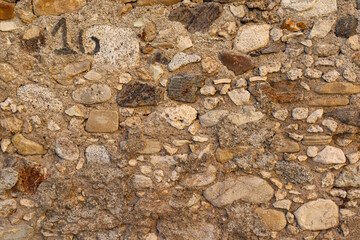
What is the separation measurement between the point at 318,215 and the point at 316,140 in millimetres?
408

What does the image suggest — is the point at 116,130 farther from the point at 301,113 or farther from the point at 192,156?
the point at 301,113

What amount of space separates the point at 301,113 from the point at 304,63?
246 mm

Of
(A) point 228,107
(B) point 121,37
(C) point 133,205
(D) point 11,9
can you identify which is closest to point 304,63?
(A) point 228,107

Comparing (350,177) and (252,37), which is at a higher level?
(252,37)

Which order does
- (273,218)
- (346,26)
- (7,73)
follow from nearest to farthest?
1. (346,26)
2. (7,73)
3. (273,218)

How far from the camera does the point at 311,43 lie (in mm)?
1396

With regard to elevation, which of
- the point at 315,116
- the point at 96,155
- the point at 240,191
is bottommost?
the point at 240,191

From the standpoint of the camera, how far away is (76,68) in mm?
1493

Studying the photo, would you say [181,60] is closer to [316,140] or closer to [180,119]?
[180,119]

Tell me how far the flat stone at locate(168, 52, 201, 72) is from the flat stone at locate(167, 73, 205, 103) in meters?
0.05

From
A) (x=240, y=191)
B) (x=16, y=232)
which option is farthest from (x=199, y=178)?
(x=16, y=232)

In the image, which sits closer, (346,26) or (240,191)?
(346,26)

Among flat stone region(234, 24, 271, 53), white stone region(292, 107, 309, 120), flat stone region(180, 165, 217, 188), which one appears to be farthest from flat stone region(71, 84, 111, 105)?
white stone region(292, 107, 309, 120)

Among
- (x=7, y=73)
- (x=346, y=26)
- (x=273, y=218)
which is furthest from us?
(x=273, y=218)
